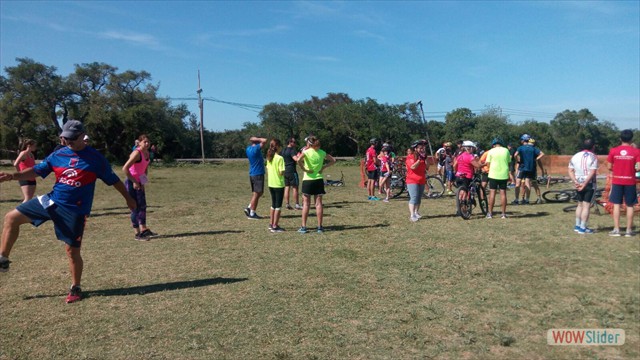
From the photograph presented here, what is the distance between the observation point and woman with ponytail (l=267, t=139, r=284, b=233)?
27.5 feet

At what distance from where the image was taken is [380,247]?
715cm

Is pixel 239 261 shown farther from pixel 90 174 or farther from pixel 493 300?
pixel 493 300

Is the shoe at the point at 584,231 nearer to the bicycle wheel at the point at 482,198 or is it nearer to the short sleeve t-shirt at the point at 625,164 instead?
the short sleeve t-shirt at the point at 625,164

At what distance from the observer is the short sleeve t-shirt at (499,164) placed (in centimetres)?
926

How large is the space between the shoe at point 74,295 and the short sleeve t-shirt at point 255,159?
5075 millimetres

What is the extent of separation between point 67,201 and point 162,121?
47157 millimetres

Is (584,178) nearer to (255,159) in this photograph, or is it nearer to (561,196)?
(561,196)

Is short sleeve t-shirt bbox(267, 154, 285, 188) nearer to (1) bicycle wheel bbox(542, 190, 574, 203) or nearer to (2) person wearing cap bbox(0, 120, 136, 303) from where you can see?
(2) person wearing cap bbox(0, 120, 136, 303)

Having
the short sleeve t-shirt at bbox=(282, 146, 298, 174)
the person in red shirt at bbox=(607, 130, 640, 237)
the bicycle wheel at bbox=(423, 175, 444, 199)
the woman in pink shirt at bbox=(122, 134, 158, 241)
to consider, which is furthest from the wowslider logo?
the bicycle wheel at bbox=(423, 175, 444, 199)

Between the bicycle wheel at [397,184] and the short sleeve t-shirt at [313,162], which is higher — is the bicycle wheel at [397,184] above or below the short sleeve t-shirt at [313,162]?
below

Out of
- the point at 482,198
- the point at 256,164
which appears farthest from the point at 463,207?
the point at 256,164

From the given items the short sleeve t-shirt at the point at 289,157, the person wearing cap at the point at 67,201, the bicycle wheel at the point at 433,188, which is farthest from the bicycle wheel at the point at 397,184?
the person wearing cap at the point at 67,201

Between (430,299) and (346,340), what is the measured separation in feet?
4.51

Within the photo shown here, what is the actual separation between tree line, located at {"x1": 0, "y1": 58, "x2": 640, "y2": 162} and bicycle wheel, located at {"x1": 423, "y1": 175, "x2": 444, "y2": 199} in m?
25.3
